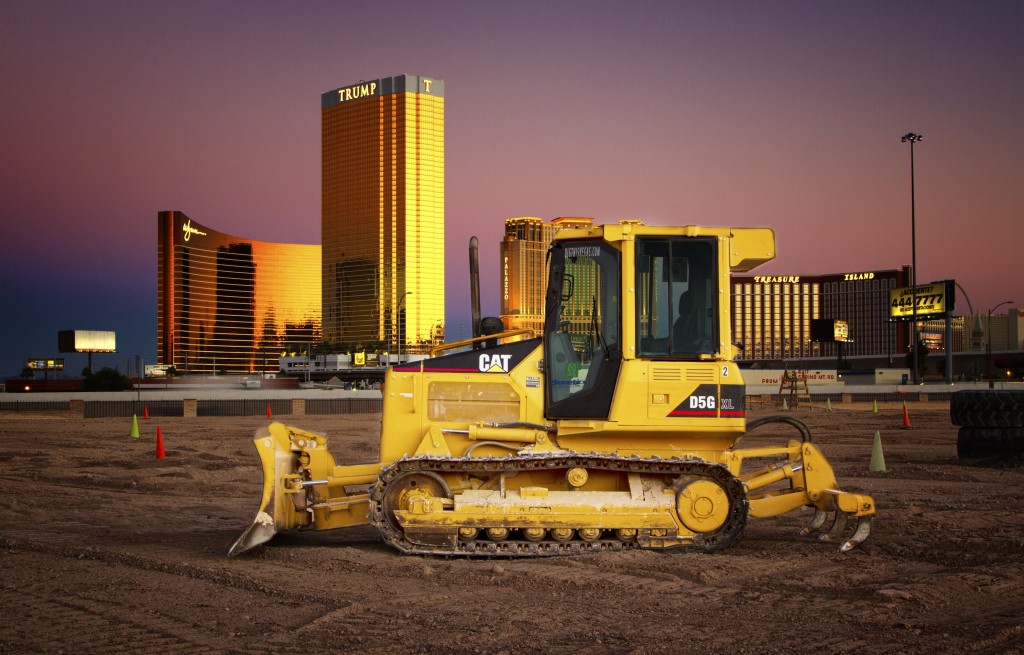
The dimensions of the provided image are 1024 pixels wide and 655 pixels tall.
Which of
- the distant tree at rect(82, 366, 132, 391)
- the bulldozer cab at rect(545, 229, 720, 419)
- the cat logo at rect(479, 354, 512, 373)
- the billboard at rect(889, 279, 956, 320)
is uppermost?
the billboard at rect(889, 279, 956, 320)

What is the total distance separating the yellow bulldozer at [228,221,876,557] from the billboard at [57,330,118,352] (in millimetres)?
144016

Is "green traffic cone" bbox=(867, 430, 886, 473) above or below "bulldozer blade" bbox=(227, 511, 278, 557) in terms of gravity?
below

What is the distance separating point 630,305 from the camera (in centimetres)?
867

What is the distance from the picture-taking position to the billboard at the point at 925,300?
255ft

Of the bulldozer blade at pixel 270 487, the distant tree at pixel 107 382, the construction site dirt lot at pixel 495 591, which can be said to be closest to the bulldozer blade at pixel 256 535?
the bulldozer blade at pixel 270 487

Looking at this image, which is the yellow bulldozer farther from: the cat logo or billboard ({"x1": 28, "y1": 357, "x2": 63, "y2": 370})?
billboard ({"x1": 28, "y1": 357, "x2": 63, "y2": 370})

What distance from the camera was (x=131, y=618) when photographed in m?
6.75

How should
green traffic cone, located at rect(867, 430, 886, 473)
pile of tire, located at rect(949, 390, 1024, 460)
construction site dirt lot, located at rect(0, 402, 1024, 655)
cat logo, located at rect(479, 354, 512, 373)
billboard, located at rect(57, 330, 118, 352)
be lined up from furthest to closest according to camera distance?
billboard, located at rect(57, 330, 118, 352)
pile of tire, located at rect(949, 390, 1024, 460)
green traffic cone, located at rect(867, 430, 886, 473)
cat logo, located at rect(479, 354, 512, 373)
construction site dirt lot, located at rect(0, 402, 1024, 655)

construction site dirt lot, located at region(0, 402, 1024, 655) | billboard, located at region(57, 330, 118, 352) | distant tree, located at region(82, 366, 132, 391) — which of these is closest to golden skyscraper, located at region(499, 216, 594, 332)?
construction site dirt lot, located at region(0, 402, 1024, 655)

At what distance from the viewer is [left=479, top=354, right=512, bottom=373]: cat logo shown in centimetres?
912

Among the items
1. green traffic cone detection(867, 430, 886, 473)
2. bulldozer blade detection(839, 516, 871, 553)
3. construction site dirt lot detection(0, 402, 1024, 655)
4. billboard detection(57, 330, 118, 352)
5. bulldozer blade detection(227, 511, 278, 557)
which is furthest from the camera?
billboard detection(57, 330, 118, 352)

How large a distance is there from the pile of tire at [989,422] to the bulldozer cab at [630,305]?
11328mm

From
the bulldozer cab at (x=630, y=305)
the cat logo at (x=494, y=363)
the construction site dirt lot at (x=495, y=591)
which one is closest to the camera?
the construction site dirt lot at (x=495, y=591)

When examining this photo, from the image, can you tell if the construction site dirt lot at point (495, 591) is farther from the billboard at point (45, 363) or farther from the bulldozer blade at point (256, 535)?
the billboard at point (45, 363)
